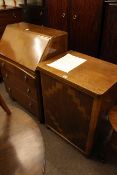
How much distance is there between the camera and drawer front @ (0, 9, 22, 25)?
2.18 meters

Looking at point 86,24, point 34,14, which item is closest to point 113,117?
point 86,24

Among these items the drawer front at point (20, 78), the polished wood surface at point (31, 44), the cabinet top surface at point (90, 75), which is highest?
the polished wood surface at point (31, 44)

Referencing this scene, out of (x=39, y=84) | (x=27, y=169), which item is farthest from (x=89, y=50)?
(x=27, y=169)

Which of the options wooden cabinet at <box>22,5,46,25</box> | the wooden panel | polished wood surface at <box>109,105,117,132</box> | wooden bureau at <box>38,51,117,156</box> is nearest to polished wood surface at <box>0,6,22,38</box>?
wooden cabinet at <box>22,5,46,25</box>

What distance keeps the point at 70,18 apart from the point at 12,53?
Result: 1030 mm

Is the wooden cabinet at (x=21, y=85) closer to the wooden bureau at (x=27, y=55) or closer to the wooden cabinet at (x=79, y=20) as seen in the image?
the wooden bureau at (x=27, y=55)

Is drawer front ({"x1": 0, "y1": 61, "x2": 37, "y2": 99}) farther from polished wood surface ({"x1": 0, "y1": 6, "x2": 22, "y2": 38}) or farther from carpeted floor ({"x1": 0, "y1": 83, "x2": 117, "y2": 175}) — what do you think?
polished wood surface ({"x1": 0, "y1": 6, "x2": 22, "y2": 38})

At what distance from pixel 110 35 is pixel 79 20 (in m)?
0.46

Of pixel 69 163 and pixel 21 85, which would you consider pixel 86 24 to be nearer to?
pixel 21 85

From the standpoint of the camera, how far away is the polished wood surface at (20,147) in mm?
658

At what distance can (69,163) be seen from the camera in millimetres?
1470

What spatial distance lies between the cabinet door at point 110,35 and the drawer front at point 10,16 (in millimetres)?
1143

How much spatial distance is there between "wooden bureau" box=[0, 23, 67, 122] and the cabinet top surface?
0.42 feet

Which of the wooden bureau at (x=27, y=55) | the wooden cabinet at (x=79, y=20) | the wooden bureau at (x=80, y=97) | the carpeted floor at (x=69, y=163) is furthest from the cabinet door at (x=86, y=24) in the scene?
the carpeted floor at (x=69, y=163)
